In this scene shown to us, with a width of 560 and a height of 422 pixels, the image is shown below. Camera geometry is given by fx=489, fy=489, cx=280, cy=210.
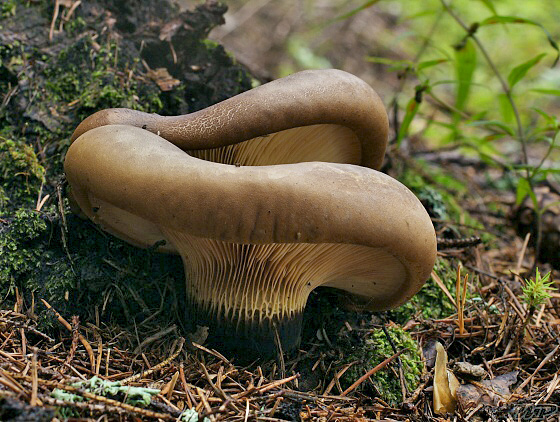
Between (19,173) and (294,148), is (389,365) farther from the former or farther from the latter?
(19,173)

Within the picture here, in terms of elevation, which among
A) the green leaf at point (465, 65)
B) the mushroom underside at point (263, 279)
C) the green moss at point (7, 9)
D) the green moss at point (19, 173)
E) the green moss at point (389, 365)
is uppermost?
the green moss at point (7, 9)

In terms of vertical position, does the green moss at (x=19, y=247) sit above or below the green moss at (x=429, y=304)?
above

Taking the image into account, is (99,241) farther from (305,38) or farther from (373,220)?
(305,38)

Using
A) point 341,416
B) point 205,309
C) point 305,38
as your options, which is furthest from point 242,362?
point 305,38

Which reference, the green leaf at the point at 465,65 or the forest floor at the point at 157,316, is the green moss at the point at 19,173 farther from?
the green leaf at the point at 465,65

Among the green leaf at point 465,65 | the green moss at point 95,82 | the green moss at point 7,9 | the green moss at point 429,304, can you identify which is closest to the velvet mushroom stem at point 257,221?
the green moss at point 429,304

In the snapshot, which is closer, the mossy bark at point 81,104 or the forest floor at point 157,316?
the forest floor at point 157,316

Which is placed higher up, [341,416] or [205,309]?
[205,309]

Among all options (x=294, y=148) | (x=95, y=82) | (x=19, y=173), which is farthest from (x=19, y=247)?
(x=294, y=148)

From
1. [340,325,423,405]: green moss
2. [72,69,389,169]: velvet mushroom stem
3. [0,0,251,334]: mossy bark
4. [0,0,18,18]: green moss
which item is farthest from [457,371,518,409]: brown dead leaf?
[0,0,18,18]: green moss
